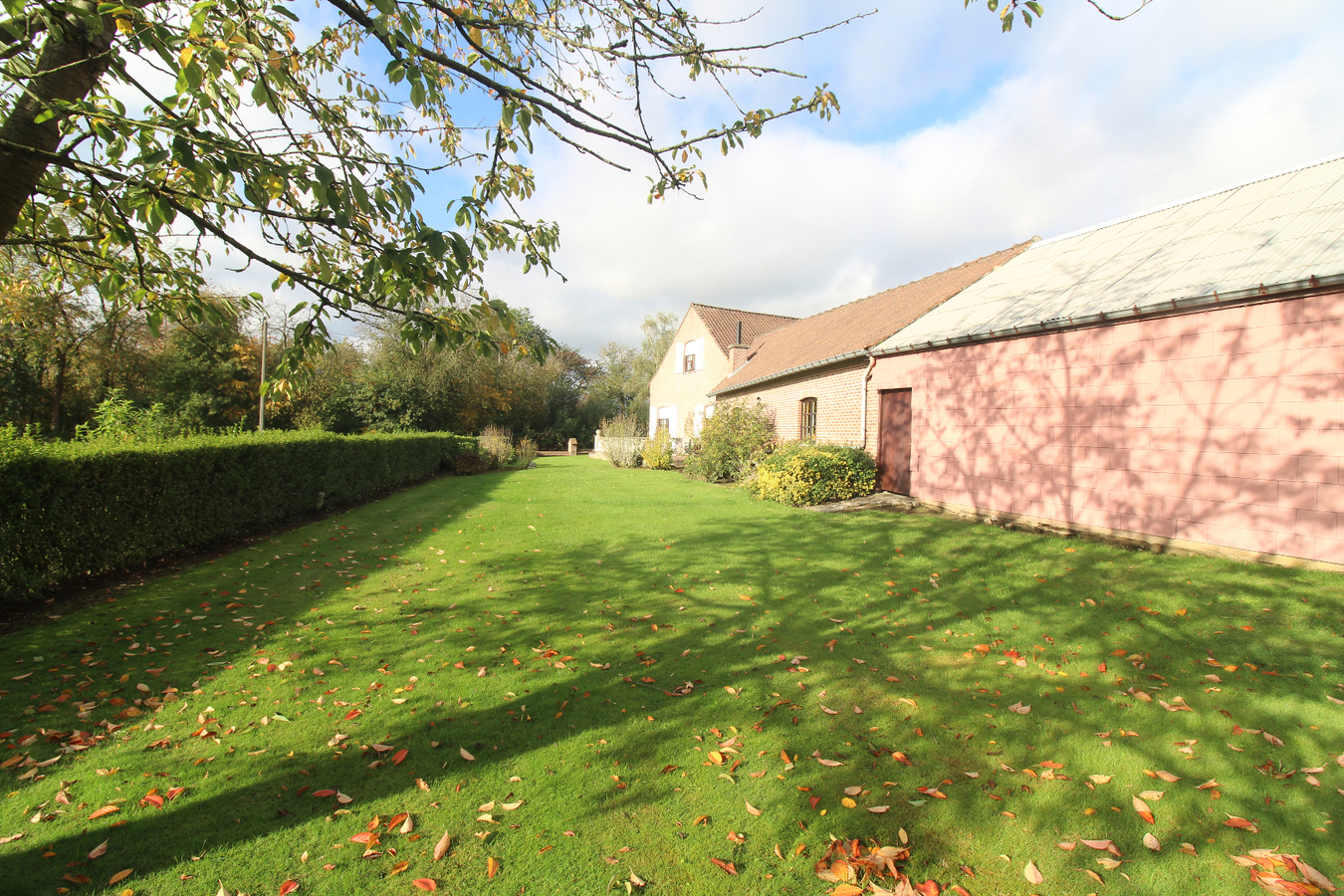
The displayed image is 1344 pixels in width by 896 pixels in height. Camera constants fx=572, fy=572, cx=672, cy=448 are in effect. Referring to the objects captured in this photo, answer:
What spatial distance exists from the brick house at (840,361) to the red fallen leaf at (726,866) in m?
10.9

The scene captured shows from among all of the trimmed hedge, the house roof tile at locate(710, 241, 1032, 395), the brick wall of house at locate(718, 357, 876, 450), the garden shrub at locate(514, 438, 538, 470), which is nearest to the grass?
the trimmed hedge

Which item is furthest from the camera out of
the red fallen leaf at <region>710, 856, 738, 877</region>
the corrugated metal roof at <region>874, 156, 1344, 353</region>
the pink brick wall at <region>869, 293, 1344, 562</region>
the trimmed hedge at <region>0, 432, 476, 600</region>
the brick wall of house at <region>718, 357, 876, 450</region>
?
the brick wall of house at <region>718, 357, 876, 450</region>

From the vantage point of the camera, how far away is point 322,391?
83.9ft

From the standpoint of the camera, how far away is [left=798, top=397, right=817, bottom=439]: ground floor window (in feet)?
49.6

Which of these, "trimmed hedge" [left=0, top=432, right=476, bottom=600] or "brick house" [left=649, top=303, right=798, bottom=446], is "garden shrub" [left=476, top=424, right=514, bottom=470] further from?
"trimmed hedge" [left=0, top=432, right=476, bottom=600]

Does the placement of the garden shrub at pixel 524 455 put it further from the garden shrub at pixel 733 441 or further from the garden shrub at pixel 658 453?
the garden shrub at pixel 733 441

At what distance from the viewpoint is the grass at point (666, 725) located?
252 cm

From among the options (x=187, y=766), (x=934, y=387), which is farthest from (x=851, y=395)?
(x=187, y=766)

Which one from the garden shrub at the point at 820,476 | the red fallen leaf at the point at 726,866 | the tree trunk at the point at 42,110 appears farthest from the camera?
the garden shrub at the point at 820,476

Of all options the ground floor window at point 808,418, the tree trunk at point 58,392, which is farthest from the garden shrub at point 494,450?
the tree trunk at point 58,392

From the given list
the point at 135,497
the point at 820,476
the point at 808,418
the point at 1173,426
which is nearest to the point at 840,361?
the point at 808,418

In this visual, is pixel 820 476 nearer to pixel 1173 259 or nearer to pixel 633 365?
pixel 1173 259

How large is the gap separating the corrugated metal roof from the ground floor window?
3.61 m

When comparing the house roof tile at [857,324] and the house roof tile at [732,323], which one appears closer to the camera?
the house roof tile at [857,324]
